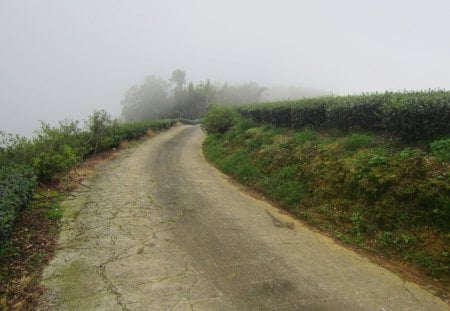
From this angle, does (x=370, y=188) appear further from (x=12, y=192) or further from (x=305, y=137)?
(x=12, y=192)

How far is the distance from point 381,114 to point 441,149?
8.12 ft

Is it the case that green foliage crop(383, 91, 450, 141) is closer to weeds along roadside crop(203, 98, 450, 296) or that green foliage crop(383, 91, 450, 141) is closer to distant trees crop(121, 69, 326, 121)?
weeds along roadside crop(203, 98, 450, 296)

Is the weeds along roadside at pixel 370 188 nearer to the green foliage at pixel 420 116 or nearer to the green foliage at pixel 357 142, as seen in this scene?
the green foliage at pixel 357 142

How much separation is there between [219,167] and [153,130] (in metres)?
18.0

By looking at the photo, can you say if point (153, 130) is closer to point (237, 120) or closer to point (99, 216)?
point (237, 120)

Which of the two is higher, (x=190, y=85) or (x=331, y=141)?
(x=190, y=85)

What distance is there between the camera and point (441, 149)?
7.65 metres

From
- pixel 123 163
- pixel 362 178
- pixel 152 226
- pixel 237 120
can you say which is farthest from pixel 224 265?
pixel 237 120

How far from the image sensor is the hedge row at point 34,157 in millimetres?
7395

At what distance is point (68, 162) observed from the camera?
38.8 ft

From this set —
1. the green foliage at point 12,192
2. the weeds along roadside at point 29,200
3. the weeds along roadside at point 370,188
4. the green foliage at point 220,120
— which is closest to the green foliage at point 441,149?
the weeds along roadside at point 370,188

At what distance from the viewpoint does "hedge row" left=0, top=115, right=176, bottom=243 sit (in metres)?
7.39

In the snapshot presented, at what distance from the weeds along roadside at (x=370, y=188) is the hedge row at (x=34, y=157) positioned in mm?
6180

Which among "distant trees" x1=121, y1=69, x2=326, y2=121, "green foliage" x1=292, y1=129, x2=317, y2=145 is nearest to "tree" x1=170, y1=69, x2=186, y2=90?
"distant trees" x1=121, y1=69, x2=326, y2=121
